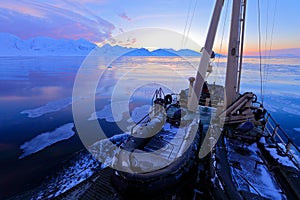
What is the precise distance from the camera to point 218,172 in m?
4.60

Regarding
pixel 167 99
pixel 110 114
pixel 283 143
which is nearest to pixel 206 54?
pixel 167 99

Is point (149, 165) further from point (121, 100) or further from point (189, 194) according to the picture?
point (121, 100)

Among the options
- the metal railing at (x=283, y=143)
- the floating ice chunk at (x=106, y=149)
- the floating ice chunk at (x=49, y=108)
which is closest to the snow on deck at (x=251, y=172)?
the metal railing at (x=283, y=143)

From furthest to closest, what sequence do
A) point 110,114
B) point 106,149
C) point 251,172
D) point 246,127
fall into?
point 110,114, point 106,149, point 246,127, point 251,172

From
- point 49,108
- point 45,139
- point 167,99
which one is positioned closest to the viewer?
point 167,99

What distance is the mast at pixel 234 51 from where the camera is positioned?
24.9ft

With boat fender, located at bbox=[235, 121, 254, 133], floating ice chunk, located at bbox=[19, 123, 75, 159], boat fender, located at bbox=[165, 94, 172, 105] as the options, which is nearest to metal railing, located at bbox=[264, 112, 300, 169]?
boat fender, located at bbox=[235, 121, 254, 133]

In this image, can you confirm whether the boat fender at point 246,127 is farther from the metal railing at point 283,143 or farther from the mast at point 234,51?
the mast at point 234,51

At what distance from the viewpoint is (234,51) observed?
7.86 meters

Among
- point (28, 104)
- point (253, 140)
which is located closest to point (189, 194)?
point (253, 140)

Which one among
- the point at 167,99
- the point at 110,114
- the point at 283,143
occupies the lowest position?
the point at 110,114

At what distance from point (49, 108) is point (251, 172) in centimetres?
1897

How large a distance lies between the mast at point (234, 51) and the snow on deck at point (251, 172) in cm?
289

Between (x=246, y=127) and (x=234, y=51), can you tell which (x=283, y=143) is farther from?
(x=234, y=51)
